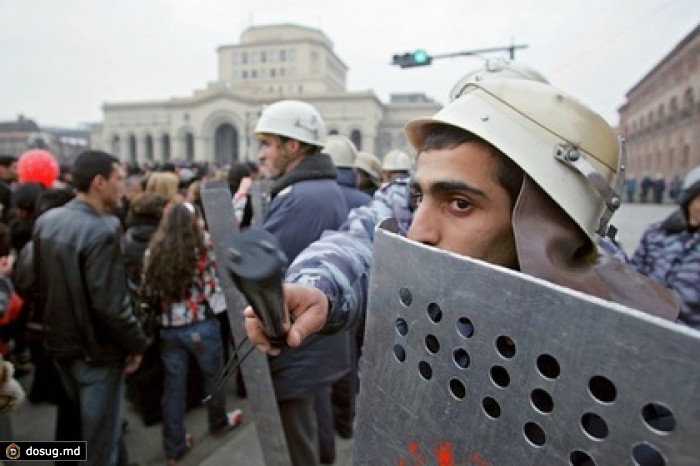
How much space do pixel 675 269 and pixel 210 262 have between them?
3.52 meters

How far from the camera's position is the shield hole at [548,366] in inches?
27.0

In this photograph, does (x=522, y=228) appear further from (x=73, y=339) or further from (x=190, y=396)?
(x=190, y=396)

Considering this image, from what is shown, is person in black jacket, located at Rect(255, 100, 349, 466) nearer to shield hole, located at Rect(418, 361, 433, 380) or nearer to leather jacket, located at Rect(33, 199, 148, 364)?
leather jacket, located at Rect(33, 199, 148, 364)

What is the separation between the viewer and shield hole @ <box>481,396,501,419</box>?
77 cm

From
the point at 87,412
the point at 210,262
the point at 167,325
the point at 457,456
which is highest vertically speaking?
the point at 457,456

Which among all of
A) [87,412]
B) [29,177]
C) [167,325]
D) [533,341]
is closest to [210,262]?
[167,325]

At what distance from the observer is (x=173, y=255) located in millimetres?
3672

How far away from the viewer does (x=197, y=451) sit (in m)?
3.98

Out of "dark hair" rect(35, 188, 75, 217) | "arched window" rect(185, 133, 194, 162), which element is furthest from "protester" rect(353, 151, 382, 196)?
"arched window" rect(185, 133, 194, 162)

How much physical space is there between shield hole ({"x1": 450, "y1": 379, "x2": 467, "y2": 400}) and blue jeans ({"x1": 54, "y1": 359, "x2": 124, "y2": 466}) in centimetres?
304

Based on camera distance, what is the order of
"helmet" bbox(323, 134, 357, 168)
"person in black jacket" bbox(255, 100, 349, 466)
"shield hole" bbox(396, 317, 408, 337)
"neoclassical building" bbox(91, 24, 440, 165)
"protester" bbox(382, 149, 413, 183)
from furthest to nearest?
1. "neoclassical building" bbox(91, 24, 440, 165)
2. "protester" bbox(382, 149, 413, 183)
3. "helmet" bbox(323, 134, 357, 168)
4. "person in black jacket" bbox(255, 100, 349, 466)
5. "shield hole" bbox(396, 317, 408, 337)

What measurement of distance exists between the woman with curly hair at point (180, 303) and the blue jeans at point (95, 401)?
62cm

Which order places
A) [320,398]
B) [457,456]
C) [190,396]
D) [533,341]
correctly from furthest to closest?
[190,396] → [320,398] → [457,456] → [533,341]

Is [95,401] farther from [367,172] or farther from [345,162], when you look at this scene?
[367,172]
